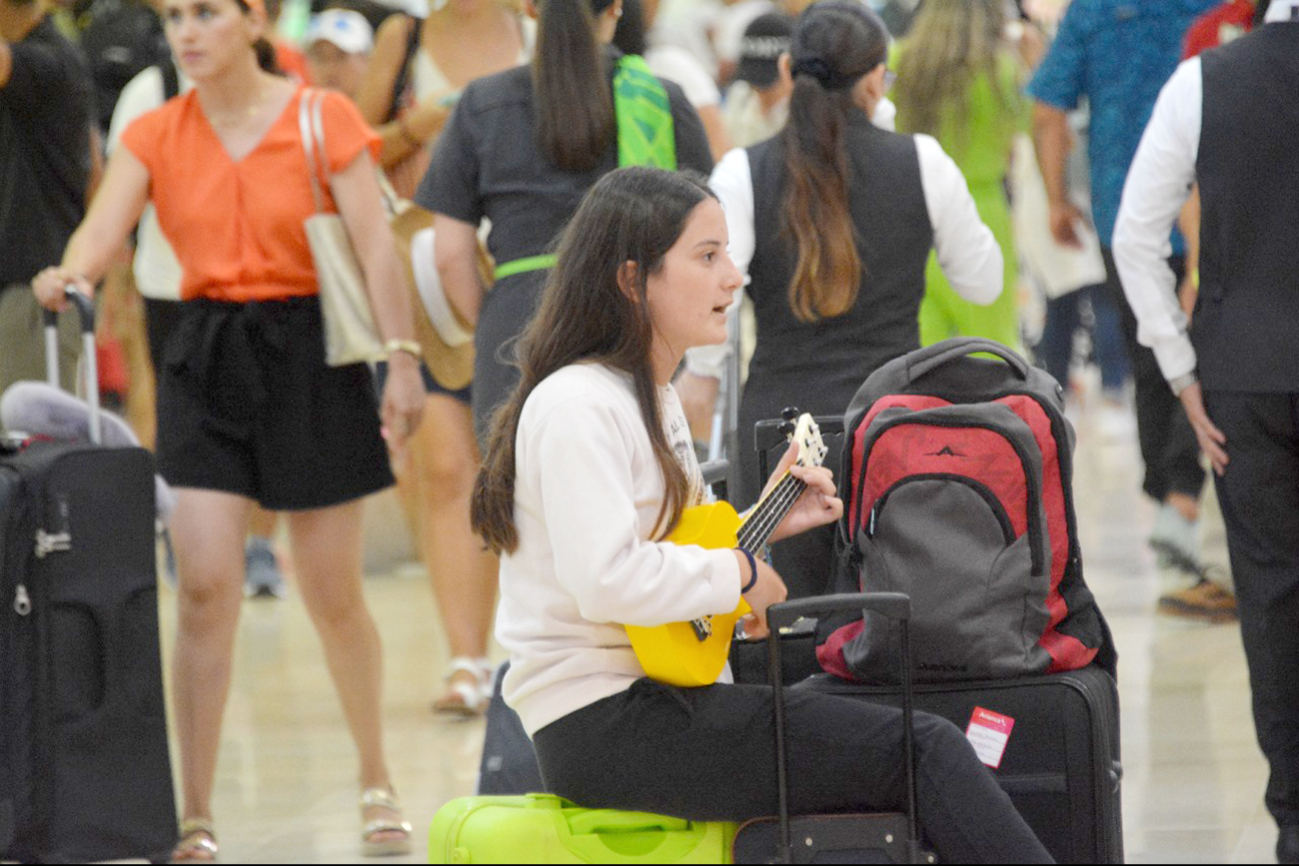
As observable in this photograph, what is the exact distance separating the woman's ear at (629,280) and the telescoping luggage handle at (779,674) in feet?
1.58

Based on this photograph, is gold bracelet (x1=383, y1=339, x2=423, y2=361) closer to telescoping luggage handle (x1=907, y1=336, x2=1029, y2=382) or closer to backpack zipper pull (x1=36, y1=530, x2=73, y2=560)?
backpack zipper pull (x1=36, y1=530, x2=73, y2=560)

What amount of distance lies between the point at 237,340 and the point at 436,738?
4.52 feet

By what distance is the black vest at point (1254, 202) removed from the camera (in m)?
3.45

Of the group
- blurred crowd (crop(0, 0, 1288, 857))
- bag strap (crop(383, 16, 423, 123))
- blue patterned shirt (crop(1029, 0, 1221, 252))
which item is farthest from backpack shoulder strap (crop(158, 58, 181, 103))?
blue patterned shirt (crop(1029, 0, 1221, 252))

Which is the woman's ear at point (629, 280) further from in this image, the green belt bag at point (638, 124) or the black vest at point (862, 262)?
the green belt bag at point (638, 124)

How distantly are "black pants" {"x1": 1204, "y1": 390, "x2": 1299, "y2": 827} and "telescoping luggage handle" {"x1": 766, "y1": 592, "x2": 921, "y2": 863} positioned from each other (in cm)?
133

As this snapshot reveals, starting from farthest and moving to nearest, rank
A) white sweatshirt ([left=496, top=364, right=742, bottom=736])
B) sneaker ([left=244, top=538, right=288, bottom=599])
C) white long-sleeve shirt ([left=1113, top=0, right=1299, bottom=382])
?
sneaker ([left=244, top=538, right=288, bottom=599]), white long-sleeve shirt ([left=1113, top=0, right=1299, bottom=382]), white sweatshirt ([left=496, top=364, right=742, bottom=736])

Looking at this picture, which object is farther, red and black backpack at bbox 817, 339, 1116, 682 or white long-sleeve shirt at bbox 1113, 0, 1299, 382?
white long-sleeve shirt at bbox 1113, 0, 1299, 382

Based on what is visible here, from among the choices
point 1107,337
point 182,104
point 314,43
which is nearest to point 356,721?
point 182,104

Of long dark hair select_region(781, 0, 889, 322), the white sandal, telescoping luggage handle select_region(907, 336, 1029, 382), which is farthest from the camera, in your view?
the white sandal

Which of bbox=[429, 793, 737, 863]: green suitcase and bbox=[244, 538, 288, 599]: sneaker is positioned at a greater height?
bbox=[429, 793, 737, 863]: green suitcase

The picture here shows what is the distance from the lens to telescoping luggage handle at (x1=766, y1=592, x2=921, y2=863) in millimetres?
2422

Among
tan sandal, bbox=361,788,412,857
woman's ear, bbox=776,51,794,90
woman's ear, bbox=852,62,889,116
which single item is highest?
woman's ear, bbox=776,51,794,90

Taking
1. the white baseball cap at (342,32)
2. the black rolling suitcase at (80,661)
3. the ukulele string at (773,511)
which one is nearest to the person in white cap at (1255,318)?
the ukulele string at (773,511)
